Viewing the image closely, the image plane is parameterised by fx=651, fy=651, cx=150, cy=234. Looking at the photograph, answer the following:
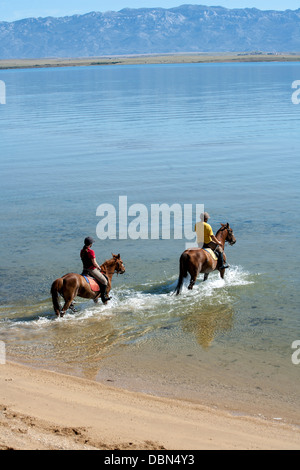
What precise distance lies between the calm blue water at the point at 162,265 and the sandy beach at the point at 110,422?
2.97 ft

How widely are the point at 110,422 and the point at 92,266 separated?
6.94 m

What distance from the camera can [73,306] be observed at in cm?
1708

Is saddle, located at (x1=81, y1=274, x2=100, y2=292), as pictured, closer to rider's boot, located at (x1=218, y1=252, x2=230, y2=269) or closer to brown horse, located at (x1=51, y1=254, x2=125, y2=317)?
brown horse, located at (x1=51, y1=254, x2=125, y2=317)

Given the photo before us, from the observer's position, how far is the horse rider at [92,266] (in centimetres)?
1680

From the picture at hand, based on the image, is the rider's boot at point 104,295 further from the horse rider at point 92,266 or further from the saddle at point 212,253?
the saddle at point 212,253

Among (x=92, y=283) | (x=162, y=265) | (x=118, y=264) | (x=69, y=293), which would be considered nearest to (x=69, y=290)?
(x=69, y=293)

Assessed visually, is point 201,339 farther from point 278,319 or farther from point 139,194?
point 139,194

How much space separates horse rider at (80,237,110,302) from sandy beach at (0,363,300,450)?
4.41 metres

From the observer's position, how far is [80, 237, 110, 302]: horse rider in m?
16.8

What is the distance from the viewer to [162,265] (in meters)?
21.0

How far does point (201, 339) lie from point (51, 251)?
8.69 metres

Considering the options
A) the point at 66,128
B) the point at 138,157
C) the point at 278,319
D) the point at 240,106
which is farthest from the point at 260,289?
the point at 240,106

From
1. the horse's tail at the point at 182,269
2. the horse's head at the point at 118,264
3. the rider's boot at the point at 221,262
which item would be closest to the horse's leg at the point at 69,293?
the horse's head at the point at 118,264

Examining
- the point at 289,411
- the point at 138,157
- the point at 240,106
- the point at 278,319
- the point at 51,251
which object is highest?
the point at 240,106
